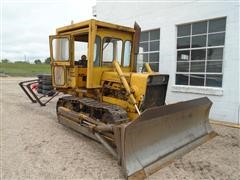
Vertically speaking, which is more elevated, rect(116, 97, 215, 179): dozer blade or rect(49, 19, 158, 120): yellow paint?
rect(49, 19, 158, 120): yellow paint

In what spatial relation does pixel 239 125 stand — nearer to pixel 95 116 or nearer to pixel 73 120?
pixel 95 116

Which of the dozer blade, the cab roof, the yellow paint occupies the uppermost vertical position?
the cab roof

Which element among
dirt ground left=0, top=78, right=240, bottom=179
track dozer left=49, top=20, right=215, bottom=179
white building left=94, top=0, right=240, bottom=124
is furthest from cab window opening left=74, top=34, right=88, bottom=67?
white building left=94, top=0, right=240, bottom=124

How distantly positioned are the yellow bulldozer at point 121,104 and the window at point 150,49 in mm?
2928

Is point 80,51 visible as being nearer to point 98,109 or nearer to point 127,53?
point 127,53

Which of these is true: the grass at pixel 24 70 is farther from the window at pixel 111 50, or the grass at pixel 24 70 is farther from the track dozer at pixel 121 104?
the window at pixel 111 50

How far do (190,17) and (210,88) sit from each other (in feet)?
8.37

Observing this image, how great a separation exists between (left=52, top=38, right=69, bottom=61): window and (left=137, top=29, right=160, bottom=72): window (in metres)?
4.11

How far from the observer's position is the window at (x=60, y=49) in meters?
6.22

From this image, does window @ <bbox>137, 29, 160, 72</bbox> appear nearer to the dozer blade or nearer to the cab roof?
the cab roof

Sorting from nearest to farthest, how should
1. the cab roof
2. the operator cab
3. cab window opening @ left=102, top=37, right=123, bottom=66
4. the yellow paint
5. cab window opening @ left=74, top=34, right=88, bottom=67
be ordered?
the yellow paint, the cab roof, the operator cab, cab window opening @ left=102, top=37, right=123, bottom=66, cab window opening @ left=74, top=34, right=88, bottom=67

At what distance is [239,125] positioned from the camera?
6.80 metres

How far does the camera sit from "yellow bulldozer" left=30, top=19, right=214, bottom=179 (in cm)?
385

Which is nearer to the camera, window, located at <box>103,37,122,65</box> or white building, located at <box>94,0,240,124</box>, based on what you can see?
window, located at <box>103,37,122,65</box>
